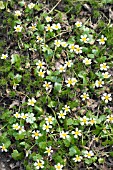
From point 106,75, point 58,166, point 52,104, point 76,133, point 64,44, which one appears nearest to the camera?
point 58,166

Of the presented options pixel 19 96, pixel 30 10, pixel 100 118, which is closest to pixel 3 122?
pixel 19 96

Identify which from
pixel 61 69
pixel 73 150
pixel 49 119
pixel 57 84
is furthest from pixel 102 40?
pixel 73 150

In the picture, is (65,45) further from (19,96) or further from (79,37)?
(19,96)

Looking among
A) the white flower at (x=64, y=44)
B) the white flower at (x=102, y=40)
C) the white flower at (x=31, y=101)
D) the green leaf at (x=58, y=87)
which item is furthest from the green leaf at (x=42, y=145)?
the white flower at (x=102, y=40)

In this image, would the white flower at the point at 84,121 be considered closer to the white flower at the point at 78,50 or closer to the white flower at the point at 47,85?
the white flower at the point at 47,85

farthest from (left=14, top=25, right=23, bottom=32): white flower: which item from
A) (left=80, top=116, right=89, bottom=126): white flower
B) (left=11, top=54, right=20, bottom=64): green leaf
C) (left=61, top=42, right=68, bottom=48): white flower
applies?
(left=80, top=116, right=89, bottom=126): white flower

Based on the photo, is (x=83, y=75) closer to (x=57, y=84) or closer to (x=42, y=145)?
(x=57, y=84)

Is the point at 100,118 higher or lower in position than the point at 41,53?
lower

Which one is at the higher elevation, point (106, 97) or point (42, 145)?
point (106, 97)
